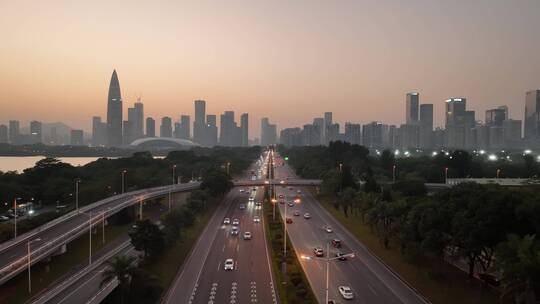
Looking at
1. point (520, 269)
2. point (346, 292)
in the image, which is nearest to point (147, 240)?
point (346, 292)

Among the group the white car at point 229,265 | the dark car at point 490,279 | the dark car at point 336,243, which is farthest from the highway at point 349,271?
the white car at point 229,265

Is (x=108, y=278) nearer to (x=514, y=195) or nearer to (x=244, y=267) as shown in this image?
(x=244, y=267)

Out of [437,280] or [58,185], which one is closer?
[437,280]

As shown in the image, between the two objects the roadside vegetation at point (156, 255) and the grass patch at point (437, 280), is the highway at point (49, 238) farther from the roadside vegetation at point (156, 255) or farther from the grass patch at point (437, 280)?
the grass patch at point (437, 280)

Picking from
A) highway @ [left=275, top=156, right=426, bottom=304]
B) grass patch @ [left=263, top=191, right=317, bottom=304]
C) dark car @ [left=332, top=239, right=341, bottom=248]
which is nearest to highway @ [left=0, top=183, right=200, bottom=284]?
grass patch @ [left=263, top=191, right=317, bottom=304]

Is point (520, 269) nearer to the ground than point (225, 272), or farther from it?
farther from it

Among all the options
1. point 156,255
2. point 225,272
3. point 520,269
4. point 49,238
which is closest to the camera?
point 520,269

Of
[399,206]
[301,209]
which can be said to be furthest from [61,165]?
[399,206]

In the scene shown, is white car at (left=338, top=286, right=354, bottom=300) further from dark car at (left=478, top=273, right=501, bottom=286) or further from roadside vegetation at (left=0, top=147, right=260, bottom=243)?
roadside vegetation at (left=0, top=147, right=260, bottom=243)

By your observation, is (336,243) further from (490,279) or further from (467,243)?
(467,243)
